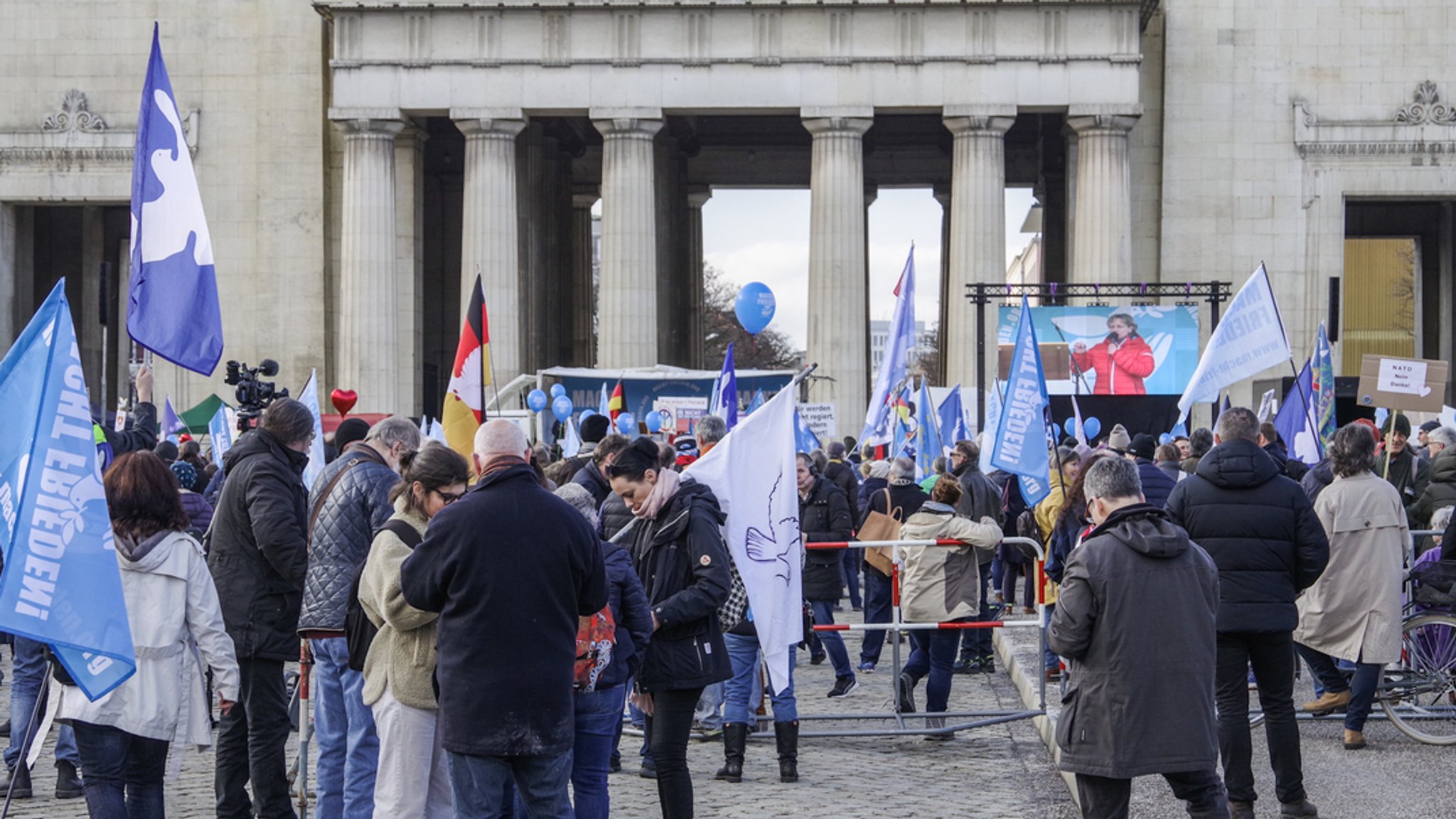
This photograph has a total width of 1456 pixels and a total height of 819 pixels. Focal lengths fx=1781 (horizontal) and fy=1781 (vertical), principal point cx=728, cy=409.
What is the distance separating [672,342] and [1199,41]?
15875 mm

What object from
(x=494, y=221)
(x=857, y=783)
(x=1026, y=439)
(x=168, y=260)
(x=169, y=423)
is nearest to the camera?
(x=168, y=260)

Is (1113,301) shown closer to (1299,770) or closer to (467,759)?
(1299,770)

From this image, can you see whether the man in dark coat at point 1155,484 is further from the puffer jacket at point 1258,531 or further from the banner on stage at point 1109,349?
the banner on stage at point 1109,349

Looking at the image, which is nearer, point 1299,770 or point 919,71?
point 1299,770

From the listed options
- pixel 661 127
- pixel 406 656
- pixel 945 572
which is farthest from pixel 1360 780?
pixel 661 127

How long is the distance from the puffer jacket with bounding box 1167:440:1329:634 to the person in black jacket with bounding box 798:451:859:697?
540cm

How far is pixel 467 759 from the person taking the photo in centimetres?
691

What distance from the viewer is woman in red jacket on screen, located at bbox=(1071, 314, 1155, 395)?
3381cm

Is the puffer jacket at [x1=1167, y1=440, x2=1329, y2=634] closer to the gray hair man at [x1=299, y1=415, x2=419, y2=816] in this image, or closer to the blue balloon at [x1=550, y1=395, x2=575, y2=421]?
the gray hair man at [x1=299, y1=415, x2=419, y2=816]

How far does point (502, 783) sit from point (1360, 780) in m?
5.89

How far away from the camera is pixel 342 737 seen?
8.77m

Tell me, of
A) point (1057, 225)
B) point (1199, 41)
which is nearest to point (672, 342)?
point (1057, 225)

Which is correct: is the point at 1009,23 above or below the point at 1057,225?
above

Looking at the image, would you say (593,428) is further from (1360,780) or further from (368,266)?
(368,266)
